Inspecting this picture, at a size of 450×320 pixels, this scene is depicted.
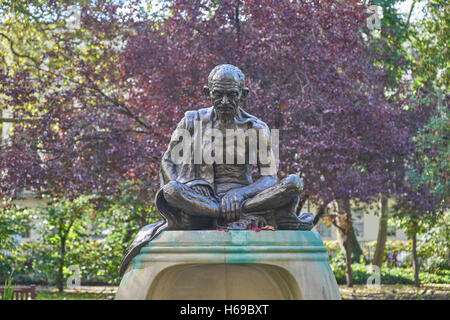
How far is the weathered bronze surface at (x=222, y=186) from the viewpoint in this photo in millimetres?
4957

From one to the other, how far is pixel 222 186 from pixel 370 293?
33.8 feet

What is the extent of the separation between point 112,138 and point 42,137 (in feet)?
3.96

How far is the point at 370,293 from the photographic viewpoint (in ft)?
48.3

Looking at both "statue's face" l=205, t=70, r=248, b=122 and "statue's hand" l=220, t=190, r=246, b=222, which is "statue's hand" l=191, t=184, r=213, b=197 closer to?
"statue's hand" l=220, t=190, r=246, b=222

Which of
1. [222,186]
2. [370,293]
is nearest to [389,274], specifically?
[370,293]

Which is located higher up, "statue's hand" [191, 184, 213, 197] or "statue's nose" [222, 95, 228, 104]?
"statue's nose" [222, 95, 228, 104]

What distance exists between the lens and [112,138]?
10.4m

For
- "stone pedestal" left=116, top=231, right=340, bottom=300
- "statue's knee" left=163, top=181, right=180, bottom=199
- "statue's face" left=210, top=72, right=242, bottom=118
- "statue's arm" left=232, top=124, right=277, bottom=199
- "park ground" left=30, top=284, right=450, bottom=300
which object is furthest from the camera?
"park ground" left=30, top=284, right=450, bottom=300

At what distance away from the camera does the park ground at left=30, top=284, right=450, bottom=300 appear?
1359 cm

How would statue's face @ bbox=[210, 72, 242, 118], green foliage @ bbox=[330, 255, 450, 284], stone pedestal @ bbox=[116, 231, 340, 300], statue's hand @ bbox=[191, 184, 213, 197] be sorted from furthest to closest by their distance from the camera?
green foliage @ bbox=[330, 255, 450, 284]
statue's face @ bbox=[210, 72, 242, 118]
statue's hand @ bbox=[191, 184, 213, 197]
stone pedestal @ bbox=[116, 231, 340, 300]

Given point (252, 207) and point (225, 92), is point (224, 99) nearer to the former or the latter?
point (225, 92)

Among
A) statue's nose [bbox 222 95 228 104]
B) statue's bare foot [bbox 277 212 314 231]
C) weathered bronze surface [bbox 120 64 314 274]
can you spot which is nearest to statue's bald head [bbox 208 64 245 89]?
weathered bronze surface [bbox 120 64 314 274]

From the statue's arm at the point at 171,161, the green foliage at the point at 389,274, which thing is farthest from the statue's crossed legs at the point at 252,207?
the green foliage at the point at 389,274

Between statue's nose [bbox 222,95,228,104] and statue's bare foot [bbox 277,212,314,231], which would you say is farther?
statue's nose [bbox 222,95,228,104]
